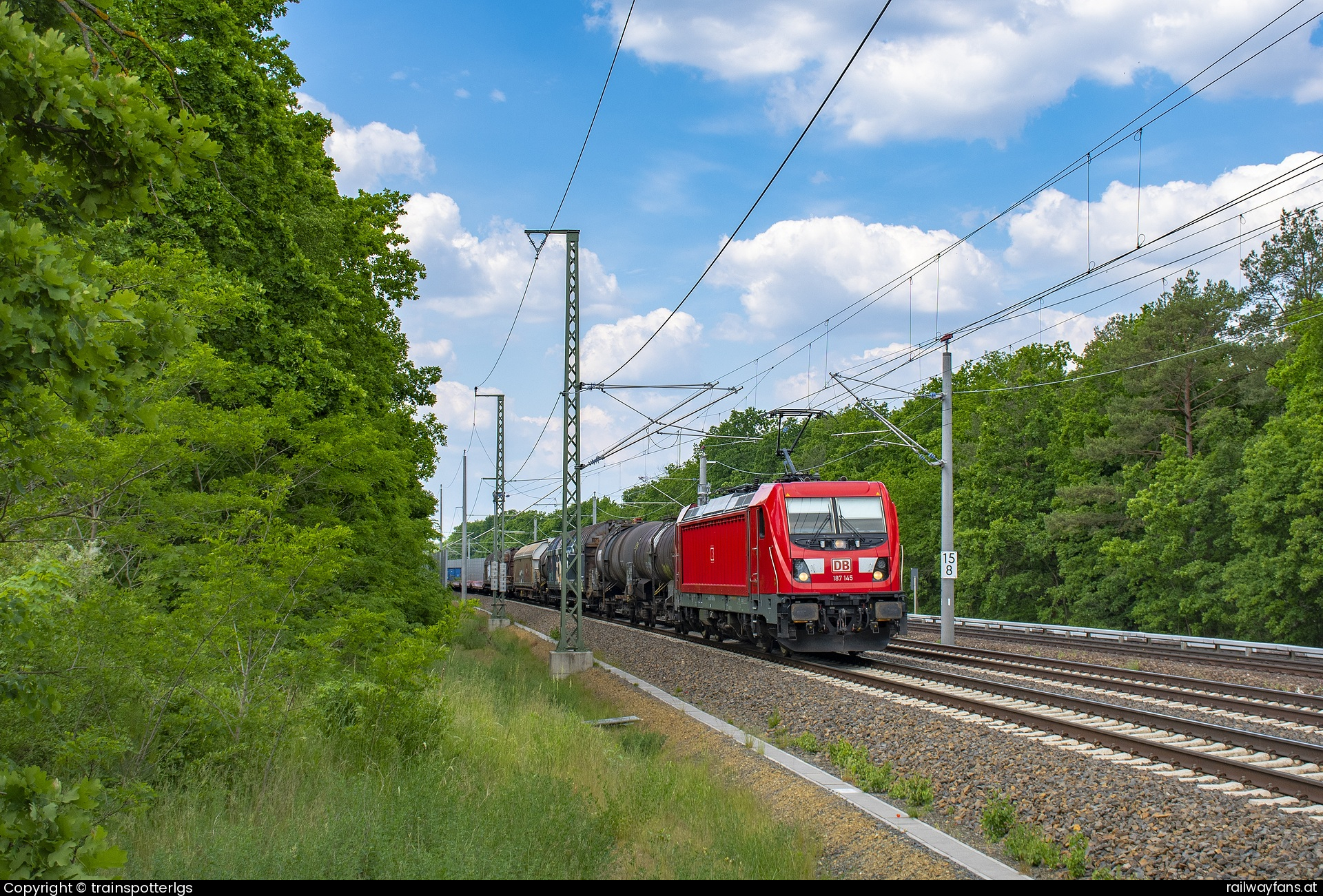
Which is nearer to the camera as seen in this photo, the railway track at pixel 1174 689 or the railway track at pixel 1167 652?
the railway track at pixel 1174 689

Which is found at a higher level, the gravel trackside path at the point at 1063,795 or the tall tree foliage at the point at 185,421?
the tall tree foliage at the point at 185,421

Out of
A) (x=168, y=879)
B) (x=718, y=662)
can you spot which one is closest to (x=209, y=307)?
(x=168, y=879)

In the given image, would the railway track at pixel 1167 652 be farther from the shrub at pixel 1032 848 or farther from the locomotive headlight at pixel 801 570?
the shrub at pixel 1032 848

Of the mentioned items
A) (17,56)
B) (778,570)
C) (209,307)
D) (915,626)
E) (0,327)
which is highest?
(209,307)

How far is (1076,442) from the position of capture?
152 feet

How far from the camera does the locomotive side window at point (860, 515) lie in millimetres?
19188

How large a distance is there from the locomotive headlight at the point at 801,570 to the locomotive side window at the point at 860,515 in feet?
3.99

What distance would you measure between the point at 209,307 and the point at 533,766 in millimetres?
6052

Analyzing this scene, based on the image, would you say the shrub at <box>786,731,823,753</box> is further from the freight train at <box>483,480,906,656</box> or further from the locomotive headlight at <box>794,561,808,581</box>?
A: the locomotive headlight at <box>794,561,808,581</box>

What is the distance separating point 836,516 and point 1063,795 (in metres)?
11.2

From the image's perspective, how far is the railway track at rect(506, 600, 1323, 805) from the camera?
8586 millimetres

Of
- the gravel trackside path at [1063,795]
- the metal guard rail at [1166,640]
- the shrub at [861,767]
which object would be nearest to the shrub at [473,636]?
the gravel trackside path at [1063,795]
